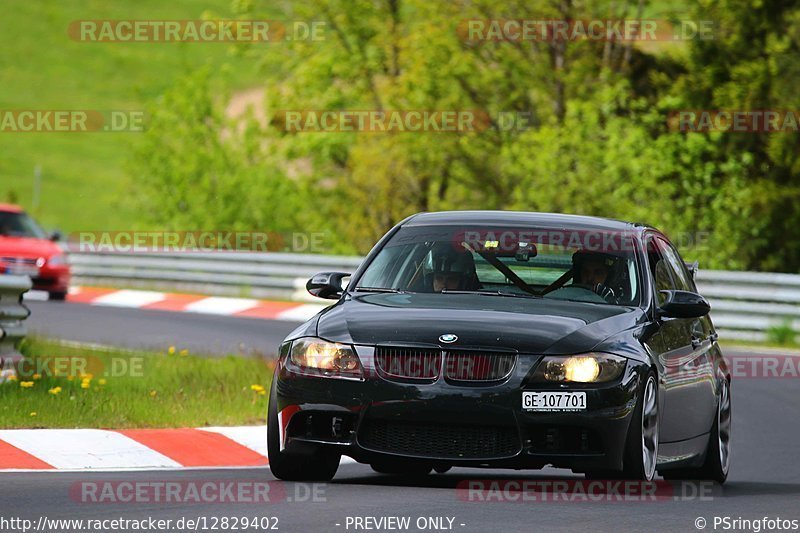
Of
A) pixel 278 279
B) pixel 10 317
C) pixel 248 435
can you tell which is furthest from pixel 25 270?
pixel 248 435

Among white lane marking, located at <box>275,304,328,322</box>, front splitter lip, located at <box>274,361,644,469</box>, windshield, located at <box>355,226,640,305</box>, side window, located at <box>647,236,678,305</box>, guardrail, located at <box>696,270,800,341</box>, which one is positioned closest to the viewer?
front splitter lip, located at <box>274,361,644,469</box>

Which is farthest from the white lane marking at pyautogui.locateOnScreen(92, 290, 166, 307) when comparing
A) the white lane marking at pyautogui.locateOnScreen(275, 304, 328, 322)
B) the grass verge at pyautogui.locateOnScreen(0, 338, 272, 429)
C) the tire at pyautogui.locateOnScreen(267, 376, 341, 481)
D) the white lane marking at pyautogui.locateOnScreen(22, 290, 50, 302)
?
the tire at pyautogui.locateOnScreen(267, 376, 341, 481)

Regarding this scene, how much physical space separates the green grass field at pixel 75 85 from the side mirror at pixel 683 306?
66.6 m

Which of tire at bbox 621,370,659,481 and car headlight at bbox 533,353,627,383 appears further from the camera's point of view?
tire at bbox 621,370,659,481

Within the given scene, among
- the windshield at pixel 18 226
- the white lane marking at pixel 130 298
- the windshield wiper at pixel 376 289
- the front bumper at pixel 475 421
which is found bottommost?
the white lane marking at pixel 130 298

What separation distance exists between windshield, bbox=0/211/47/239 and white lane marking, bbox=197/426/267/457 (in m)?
17.3

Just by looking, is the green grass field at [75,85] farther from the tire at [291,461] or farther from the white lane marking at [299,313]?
the tire at [291,461]

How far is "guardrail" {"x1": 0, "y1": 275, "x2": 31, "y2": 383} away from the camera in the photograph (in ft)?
42.3

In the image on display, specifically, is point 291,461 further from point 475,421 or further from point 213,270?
point 213,270

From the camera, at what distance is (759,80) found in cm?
3145

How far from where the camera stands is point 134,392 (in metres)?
13.1

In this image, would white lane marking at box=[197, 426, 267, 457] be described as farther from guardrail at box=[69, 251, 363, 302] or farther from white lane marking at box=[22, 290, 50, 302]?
white lane marking at box=[22, 290, 50, 302]

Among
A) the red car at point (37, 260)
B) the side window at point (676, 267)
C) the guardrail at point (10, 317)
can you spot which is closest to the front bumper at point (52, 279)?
the red car at point (37, 260)

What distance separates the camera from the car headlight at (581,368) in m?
8.30
